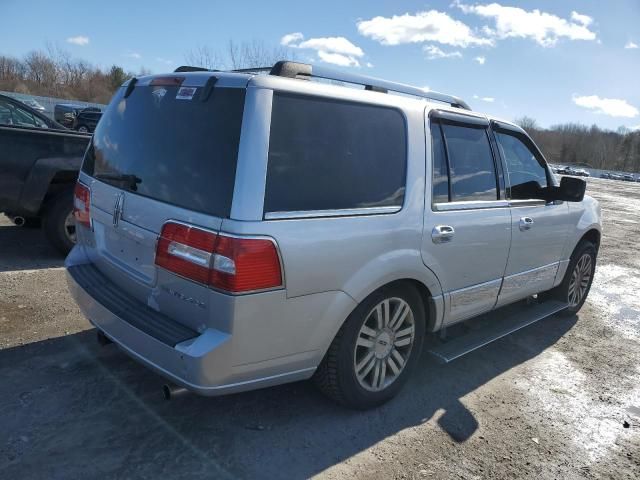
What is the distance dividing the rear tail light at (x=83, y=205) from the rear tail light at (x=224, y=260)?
108cm

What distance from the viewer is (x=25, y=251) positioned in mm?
5824

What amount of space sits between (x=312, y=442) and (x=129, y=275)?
1398 millimetres

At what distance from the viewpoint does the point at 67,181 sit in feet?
18.2

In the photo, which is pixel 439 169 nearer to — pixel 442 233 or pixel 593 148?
pixel 442 233

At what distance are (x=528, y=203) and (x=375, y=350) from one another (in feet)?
6.44

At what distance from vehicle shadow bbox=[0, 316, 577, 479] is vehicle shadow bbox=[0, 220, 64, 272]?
2090 millimetres

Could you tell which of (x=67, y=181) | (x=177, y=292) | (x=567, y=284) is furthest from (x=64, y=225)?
(x=567, y=284)

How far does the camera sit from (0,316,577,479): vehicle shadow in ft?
8.08

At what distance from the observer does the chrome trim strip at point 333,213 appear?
2.32 metres

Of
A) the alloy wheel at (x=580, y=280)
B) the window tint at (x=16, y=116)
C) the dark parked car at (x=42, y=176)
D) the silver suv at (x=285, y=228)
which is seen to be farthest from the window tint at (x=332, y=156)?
the window tint at (x=16, y=116)

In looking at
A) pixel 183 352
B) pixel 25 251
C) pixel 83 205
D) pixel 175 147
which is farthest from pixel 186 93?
pixel 25 251

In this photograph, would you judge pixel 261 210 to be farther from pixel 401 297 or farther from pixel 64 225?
pixel 64 225

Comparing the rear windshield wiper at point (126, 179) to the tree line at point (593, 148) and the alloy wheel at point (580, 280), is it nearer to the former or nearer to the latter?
the alloy wheel at point (580, 280)

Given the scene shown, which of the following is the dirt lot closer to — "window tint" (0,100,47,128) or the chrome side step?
the chrome side step
